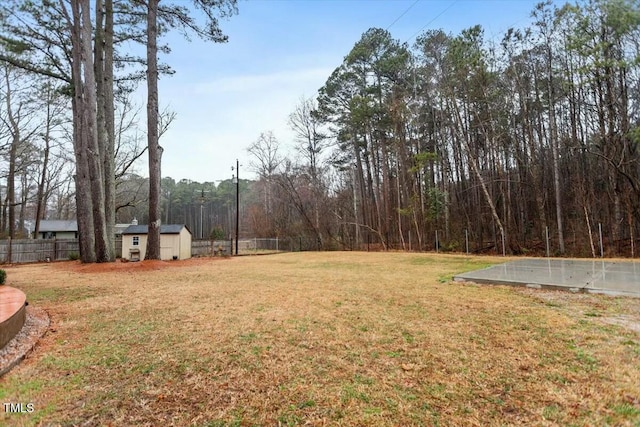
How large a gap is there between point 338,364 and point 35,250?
59.1 ft

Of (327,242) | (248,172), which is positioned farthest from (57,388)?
(248,172)

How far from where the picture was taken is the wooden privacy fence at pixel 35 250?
543 inches

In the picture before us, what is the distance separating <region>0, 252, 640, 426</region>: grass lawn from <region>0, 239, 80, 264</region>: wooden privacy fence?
13296 millimetres

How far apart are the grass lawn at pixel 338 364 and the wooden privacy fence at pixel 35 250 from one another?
523 inches

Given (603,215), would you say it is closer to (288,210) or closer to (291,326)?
(291,326)

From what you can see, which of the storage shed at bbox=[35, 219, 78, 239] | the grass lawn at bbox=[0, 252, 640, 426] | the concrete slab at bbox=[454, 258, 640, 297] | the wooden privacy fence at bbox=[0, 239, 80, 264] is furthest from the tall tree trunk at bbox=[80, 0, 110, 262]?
the storage shed at bbox=[35, 219, 78, 239]

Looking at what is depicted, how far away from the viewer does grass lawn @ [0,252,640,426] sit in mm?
1843

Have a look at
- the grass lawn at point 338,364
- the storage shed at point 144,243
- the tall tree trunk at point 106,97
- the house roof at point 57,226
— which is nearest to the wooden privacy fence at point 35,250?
the storage shed at point 144,243

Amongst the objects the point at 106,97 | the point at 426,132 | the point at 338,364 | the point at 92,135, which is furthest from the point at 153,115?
the point at 426,132

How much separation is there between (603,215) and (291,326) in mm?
15610

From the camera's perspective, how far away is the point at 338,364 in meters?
2.51

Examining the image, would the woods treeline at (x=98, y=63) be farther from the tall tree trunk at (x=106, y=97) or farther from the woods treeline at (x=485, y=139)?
the woods treeline at (x=485, y=139)

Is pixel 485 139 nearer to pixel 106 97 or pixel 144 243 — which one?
pixel 106 97

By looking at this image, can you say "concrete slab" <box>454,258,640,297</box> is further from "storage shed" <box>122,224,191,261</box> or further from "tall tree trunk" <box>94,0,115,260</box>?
"storage shed" <box>122,224,191,261</box>
